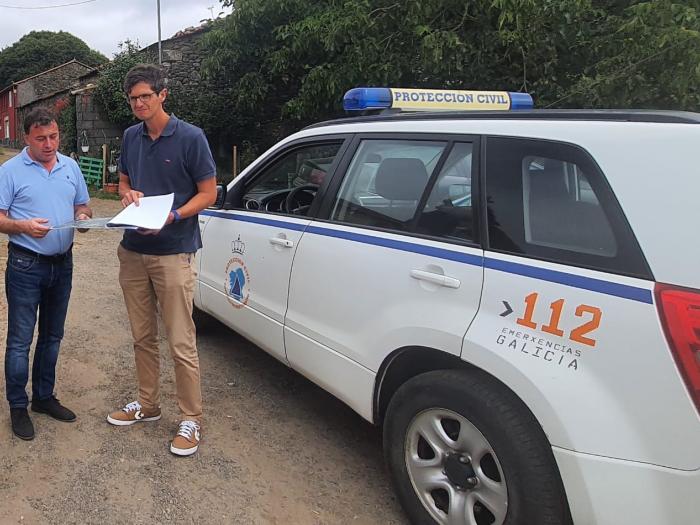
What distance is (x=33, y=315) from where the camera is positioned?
2967 millimetres

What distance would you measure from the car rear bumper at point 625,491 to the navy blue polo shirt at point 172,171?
6.32 feet

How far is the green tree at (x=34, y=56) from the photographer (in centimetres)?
5850

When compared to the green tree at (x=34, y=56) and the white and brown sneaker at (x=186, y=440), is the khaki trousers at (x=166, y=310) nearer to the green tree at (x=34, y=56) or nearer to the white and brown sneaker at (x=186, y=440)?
the white and brown sneaker at (x=186, y=440)

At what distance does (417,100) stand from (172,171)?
1315 millimetres

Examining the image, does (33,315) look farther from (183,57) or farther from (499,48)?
(183,57)

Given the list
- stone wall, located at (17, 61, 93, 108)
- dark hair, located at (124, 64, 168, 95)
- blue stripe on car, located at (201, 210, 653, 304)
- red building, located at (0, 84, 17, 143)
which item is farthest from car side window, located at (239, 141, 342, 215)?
red building, located at (0, 84, 17, 143)

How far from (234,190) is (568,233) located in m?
2.38

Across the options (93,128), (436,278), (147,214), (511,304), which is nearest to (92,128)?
(93,128)

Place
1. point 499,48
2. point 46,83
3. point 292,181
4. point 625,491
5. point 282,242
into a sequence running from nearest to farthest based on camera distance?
point 625,491 → point 282,242 → point 292,181 → point 499,48 → point 46,83

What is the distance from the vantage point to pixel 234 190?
12.3ft

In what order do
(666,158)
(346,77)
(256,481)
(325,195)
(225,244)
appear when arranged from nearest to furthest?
(666,158)
(256,481)
(325,195)
(225,244)
(346,77)

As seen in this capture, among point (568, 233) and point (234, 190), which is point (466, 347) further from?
point (234, 190)

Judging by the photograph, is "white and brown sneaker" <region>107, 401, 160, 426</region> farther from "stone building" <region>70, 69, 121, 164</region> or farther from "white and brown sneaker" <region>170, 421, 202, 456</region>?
"stone building" <region>70, 69, 121, 164</region>

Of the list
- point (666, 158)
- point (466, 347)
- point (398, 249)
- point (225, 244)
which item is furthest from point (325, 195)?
point (666, 158)
